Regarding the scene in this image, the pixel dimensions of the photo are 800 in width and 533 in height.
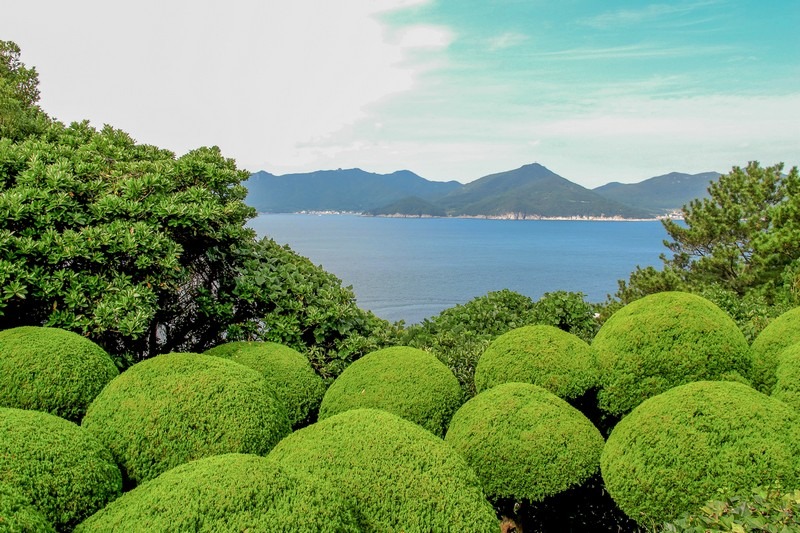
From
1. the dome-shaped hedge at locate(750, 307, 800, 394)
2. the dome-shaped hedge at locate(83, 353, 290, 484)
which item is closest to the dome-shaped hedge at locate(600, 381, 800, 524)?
the dome-shaped hedge at locate(750, 307, 800, 394)

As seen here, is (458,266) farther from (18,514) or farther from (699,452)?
(18,514)

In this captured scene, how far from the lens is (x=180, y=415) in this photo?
3959mm

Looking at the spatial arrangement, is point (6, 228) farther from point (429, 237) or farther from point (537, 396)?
point (429, 237)

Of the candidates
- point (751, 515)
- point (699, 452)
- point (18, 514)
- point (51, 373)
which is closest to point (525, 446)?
point (699, 452)

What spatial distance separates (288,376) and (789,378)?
15.2ft

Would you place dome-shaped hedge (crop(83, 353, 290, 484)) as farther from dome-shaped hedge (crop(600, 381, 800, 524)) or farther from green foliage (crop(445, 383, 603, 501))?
dome-shaped hedge (crop(600, 381, 800, 524))

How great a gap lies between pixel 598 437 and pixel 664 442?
1.95 ft

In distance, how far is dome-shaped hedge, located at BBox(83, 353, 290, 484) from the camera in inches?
150

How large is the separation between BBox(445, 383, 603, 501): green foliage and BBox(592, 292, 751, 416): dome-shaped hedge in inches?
32.2

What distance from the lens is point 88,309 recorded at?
5.69 metres

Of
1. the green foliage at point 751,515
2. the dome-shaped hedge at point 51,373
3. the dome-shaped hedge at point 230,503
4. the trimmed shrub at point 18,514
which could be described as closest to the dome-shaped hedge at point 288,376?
the dome-shaped hedge at point 51,373

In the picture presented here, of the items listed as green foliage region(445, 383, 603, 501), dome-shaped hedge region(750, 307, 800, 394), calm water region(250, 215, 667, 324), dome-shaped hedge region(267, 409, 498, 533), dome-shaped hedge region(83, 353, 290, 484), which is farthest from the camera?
calm water region(250, 215, 667, 324)

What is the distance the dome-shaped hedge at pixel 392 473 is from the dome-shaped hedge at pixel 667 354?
226 centimetres

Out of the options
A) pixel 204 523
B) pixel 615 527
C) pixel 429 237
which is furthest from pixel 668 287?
pixel 429 237
